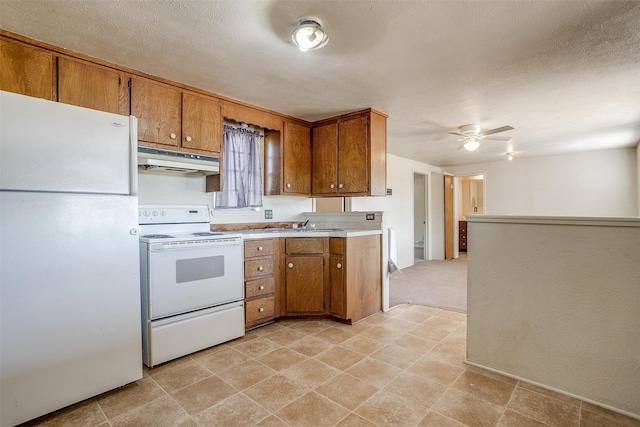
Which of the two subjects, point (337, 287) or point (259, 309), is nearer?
point (259, 309)

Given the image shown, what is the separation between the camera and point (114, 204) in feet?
6.32

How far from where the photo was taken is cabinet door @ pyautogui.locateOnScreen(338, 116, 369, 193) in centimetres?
338

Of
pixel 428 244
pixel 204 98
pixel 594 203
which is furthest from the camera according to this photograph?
pixel 428 244

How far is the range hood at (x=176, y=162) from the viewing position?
2.42 meters

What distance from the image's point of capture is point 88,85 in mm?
2221

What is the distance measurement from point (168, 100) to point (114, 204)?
3.66 ft

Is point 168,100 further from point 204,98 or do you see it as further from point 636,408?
point 636,408

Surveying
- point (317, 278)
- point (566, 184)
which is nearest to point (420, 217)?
point (566, 184)

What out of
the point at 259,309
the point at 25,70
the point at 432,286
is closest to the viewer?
the point at 25,70

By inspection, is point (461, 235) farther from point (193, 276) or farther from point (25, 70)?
point (25, 70)

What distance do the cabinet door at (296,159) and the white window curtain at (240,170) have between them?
0.31m

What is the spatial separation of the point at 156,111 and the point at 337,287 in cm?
223

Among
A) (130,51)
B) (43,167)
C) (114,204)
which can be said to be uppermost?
(130,51)

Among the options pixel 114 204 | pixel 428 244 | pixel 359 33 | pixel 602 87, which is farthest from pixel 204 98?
pixel 428 244
